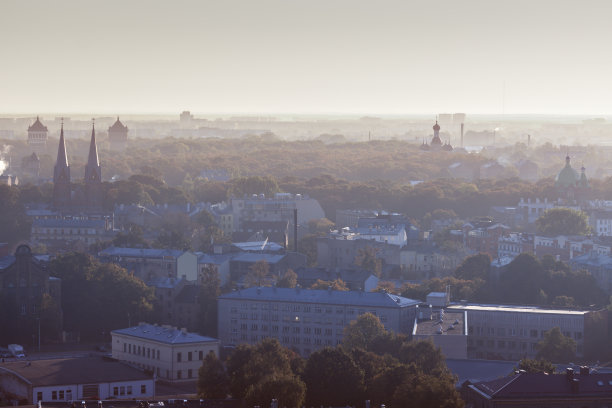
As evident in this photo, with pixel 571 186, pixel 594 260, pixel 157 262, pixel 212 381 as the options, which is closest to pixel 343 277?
pixel 157 262

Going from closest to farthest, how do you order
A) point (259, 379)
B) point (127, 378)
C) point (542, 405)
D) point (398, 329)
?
point (542, 405), point (259, 379), point (127, 378), point (398, 329)

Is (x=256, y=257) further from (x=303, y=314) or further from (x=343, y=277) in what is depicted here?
(x=303, y=314)

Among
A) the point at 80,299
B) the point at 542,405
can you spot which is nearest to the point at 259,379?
the point at 542,405

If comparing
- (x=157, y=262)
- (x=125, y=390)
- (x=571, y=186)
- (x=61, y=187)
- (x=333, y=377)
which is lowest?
(x=125, y=390)

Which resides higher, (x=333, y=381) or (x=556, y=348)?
(x=333, y=381)

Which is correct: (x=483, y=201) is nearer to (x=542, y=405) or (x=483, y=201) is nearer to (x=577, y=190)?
(x=577, y=190)

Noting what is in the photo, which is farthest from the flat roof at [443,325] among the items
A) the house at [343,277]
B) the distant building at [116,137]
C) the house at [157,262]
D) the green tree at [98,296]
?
the distant building at [116,137]
